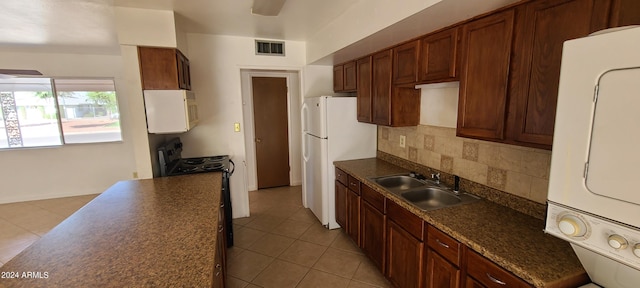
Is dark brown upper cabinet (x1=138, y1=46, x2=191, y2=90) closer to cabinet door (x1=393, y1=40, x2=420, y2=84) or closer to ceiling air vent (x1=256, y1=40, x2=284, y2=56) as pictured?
ceiling air vent (x1=256, y1=40, x2=284, y2=56)

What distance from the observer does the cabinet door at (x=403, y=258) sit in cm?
177

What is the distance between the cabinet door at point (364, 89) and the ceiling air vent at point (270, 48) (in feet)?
3.73

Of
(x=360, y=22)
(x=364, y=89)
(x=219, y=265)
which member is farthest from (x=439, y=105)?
(x=219, y=265)

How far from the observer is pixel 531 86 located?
128cm

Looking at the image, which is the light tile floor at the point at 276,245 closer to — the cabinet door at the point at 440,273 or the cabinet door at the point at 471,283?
the cabinet door at the point at 440,273

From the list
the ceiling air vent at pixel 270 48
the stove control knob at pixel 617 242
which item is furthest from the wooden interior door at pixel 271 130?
the stove control knob at pixel 617 242

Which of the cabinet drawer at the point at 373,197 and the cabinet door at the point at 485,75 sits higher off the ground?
the cabinet door at the point at 485,75

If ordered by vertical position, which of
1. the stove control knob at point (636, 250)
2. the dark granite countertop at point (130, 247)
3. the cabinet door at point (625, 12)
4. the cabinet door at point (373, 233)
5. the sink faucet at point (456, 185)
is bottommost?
the cabinet door at point (373, 233)

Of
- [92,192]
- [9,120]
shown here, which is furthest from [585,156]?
[9,120]

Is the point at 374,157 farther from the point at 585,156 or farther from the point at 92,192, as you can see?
the point at 92,192

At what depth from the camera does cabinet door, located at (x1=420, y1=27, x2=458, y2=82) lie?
5.58 ft

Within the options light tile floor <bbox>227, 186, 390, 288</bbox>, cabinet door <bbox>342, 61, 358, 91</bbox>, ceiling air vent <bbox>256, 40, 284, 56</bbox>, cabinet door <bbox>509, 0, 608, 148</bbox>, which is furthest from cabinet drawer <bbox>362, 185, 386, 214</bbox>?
ceiling air vent <bbox>256, 40, 284, 56</bbox>

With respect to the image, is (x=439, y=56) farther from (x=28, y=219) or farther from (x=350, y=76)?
(x=28, y=219)

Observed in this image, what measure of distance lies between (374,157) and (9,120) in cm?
579
